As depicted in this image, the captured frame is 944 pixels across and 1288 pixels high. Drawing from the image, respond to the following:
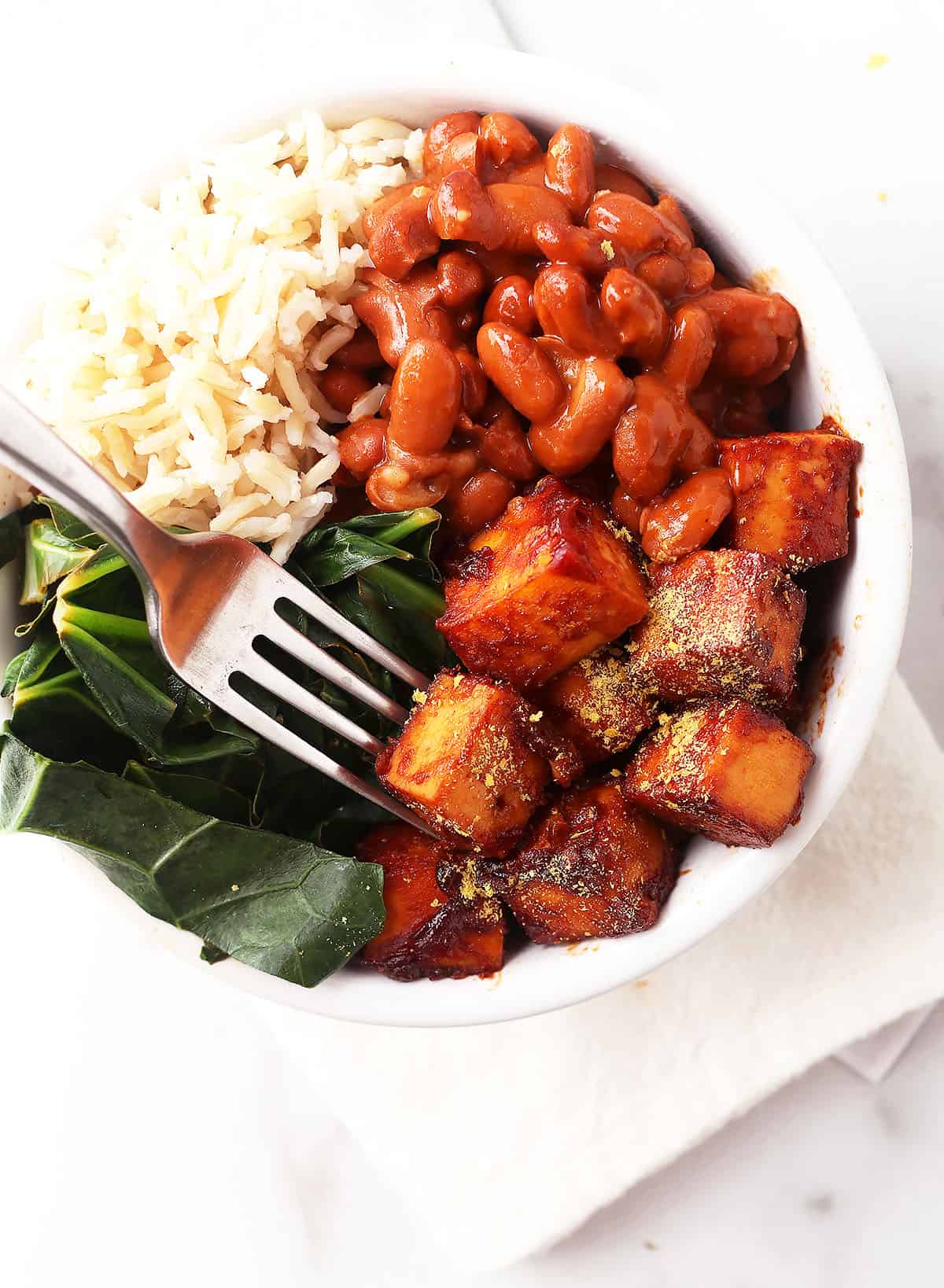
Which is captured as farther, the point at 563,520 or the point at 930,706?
the point at 930,706

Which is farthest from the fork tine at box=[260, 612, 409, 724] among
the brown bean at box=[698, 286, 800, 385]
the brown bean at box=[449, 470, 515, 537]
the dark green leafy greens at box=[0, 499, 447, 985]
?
the brown bean at box=[698, 286, 800, 385]

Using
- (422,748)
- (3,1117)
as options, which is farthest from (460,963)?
(3,1117)

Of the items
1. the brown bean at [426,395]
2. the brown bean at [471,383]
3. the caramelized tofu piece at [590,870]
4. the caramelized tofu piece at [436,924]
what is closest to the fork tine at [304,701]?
the caramelized tofu piece at [436,924]

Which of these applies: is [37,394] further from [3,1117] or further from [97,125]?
[3,1117]

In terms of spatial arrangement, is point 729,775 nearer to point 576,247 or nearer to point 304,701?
point 304,701

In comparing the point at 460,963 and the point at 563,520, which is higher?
the point at 563,520
